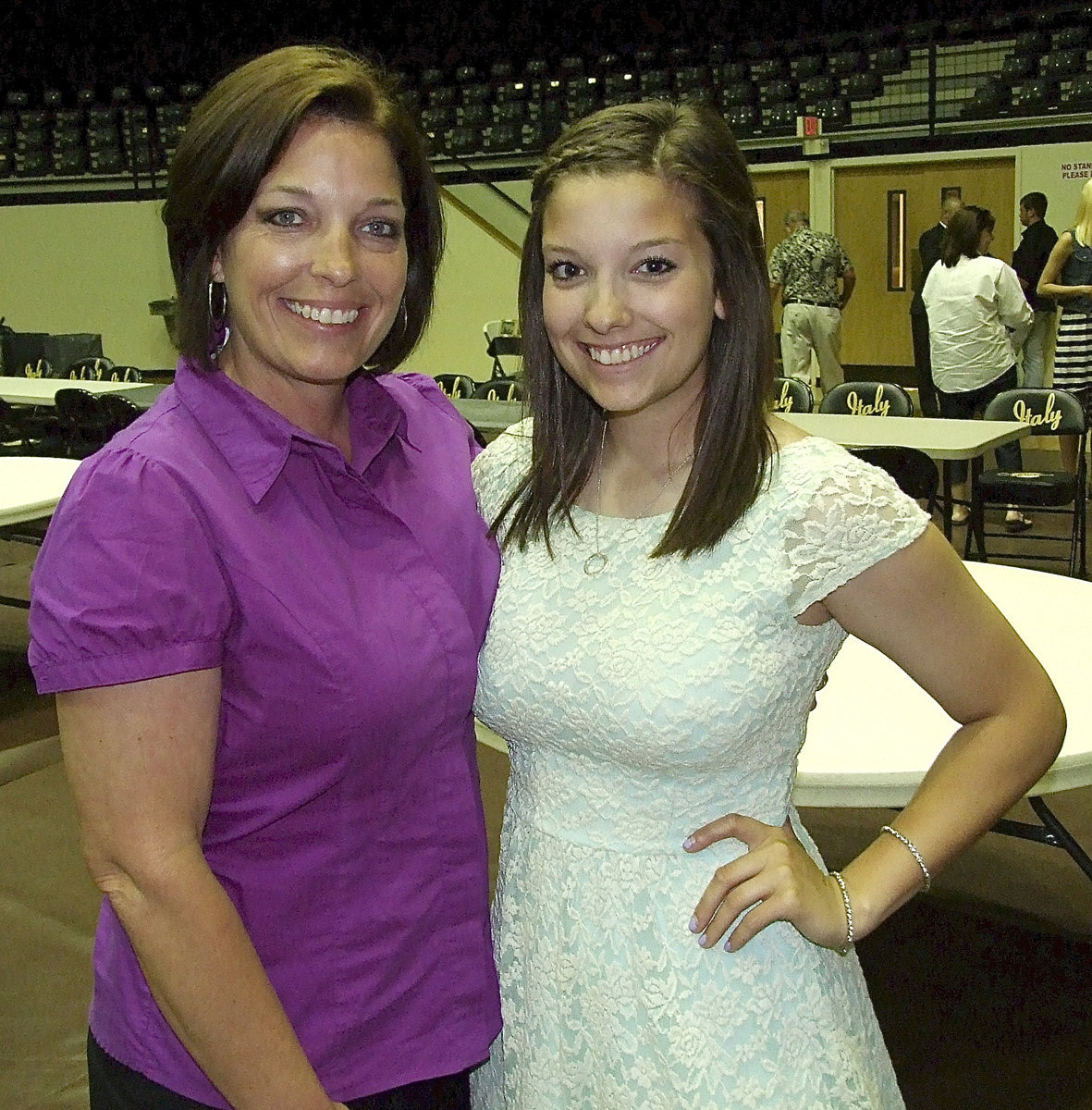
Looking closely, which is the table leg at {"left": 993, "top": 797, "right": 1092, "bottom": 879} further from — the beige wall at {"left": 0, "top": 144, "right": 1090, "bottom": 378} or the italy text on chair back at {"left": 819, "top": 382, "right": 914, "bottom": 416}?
the beige wall at {"left": 0, "top": 144, "right": 1090, "bottom": 378}

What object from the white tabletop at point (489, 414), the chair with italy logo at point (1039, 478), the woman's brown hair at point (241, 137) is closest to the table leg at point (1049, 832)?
the woman's brown hair at point (241, 137)

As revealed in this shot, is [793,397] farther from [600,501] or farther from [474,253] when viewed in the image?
[474,253]

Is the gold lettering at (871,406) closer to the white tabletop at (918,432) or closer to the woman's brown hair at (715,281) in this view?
the white tabletop at (918,432)

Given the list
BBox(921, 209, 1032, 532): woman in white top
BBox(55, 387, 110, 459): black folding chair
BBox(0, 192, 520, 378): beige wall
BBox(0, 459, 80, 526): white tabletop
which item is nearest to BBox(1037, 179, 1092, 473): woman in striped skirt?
BBox(921, 209, 1032, 532): woman in white top

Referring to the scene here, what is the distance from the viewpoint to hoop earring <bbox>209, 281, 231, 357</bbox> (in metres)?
1.28

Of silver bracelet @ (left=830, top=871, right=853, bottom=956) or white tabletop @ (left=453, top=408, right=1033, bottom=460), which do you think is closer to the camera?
silver bracelet @ (left=830, top=871, right=853, bottom=956)

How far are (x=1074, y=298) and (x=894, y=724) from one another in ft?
21.2

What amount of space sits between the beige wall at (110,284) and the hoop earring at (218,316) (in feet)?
41.5

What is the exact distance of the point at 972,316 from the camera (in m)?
7.30

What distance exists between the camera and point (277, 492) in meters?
1.21

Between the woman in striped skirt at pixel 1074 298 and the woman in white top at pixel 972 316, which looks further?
the woman in striped skirt at pixel 1074 298

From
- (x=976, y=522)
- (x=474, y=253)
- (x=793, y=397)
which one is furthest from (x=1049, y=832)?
(x=474, y=253)

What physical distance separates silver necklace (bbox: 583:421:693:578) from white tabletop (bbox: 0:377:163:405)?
6540 mm

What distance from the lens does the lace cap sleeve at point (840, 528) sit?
52.2 inches
